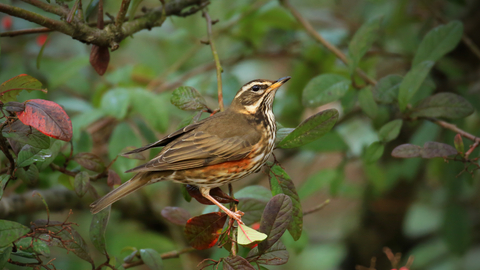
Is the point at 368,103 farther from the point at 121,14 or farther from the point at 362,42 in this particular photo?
the point at 121,14

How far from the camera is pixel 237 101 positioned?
3756 mm

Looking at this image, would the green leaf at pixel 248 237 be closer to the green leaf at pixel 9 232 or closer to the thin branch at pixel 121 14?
the green leaf at pixel 9 232

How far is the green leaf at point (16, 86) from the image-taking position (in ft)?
6.94

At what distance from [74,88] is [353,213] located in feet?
15.1

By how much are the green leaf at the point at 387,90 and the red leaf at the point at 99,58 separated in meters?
1.98

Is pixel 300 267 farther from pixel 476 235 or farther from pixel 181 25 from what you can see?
pixel 181 25

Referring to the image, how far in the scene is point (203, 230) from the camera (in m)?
2.50

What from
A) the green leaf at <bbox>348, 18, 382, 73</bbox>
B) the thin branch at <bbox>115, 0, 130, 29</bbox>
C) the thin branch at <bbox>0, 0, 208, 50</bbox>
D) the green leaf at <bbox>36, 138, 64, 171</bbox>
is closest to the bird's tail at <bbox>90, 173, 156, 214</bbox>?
the green leaf at <bbox>36, 138, 64, 171</bbox>

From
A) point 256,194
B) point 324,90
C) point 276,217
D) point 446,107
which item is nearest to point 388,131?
point 446,107

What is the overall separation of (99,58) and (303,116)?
3.11 m

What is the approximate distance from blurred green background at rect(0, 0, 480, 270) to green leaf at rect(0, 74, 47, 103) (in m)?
1.26

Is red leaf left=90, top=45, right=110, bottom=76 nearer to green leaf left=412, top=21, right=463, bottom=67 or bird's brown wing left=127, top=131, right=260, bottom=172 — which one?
bird's brown wing left=127, top=131, right=260, bottom=172

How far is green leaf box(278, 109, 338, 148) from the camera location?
242 cm

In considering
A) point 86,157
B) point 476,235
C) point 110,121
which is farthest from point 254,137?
point 476,235
